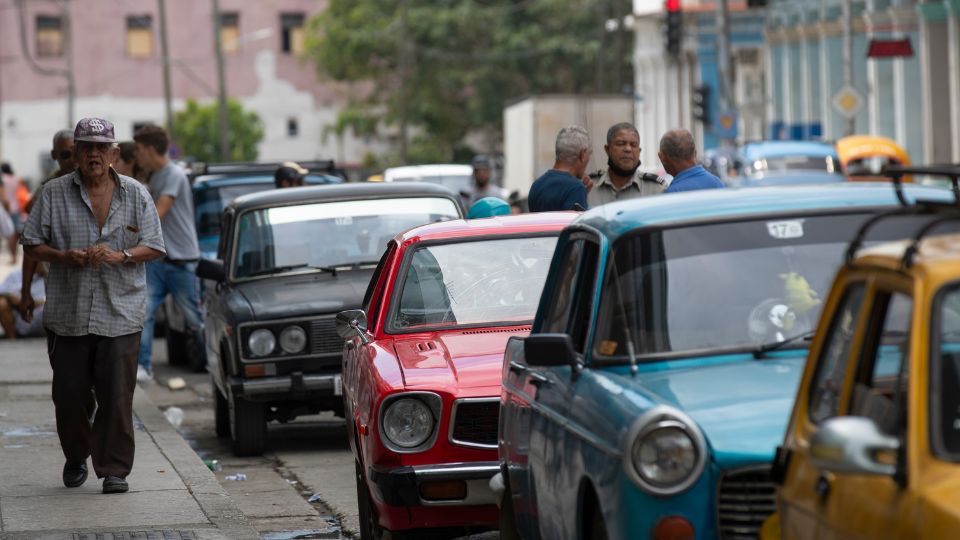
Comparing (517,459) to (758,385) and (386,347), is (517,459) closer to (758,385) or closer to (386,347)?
(758,385)

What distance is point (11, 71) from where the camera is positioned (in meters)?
82.9

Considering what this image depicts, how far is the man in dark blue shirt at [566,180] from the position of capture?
11570 millimetres

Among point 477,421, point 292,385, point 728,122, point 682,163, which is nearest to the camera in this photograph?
point 477,421

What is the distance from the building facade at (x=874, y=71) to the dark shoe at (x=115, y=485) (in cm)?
2977

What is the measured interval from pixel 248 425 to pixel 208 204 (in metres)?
7.04

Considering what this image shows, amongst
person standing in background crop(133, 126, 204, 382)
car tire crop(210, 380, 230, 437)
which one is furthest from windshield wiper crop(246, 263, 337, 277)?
person standing in background crop(133, 126, 204, 382)

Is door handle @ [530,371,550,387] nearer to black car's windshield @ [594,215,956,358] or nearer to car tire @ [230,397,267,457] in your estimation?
black car's windshield @ [594,215,956,358]

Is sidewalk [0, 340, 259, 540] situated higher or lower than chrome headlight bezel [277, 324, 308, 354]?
lower

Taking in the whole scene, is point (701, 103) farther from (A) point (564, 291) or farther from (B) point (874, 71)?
(A) point (564, 291)

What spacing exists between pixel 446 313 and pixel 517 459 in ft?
7.96

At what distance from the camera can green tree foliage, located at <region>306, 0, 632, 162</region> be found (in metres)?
73.7

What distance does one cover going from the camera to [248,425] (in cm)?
1238

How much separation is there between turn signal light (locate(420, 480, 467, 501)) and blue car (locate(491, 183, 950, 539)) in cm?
73

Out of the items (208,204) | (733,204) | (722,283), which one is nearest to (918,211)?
(722,283)
